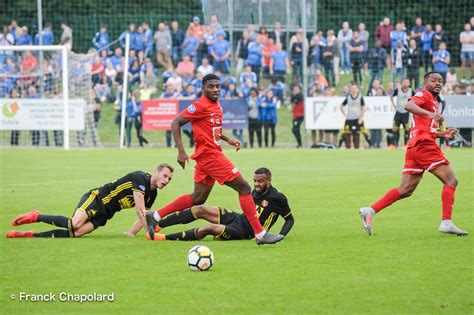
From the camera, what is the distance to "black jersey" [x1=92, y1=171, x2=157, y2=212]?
42.4 ft

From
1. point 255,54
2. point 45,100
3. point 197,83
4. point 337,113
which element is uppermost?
point 255,54

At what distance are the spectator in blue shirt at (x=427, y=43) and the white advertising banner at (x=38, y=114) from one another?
13.2m

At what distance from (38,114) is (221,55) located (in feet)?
26.2

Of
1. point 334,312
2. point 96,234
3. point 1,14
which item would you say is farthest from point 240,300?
point 1,14

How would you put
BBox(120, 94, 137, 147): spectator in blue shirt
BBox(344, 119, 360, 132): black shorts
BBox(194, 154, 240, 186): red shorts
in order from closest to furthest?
BBox(194, 154, 240, 186): red shorts → BBox(344, 119, 360, 132): black shorts → BBox(120, 94, 137, 147): spectator in blue shirt

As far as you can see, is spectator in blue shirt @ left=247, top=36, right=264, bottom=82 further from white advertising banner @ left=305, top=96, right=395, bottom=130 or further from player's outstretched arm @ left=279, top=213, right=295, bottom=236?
player's outstretched arm @ left=279, top=213, right=295, bottom=236

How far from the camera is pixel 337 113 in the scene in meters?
34.7

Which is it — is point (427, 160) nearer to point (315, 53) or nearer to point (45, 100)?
point (45, 100)

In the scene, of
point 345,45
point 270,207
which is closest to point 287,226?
point 270,207

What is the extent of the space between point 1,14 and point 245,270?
129ft

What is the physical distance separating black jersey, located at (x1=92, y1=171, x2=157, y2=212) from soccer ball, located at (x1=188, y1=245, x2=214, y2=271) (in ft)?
8.72

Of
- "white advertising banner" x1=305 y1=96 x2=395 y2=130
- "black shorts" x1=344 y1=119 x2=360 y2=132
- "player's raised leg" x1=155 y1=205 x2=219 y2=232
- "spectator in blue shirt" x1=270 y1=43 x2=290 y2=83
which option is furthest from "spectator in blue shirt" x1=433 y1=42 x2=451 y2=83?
"player's raised leg" x1=155 y1=205 x2=219 y2=232

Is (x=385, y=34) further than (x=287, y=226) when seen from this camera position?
Yes

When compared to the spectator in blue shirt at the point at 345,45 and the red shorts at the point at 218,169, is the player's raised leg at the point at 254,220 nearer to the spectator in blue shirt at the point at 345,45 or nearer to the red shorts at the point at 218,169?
the red shorts at the point at 218,169
